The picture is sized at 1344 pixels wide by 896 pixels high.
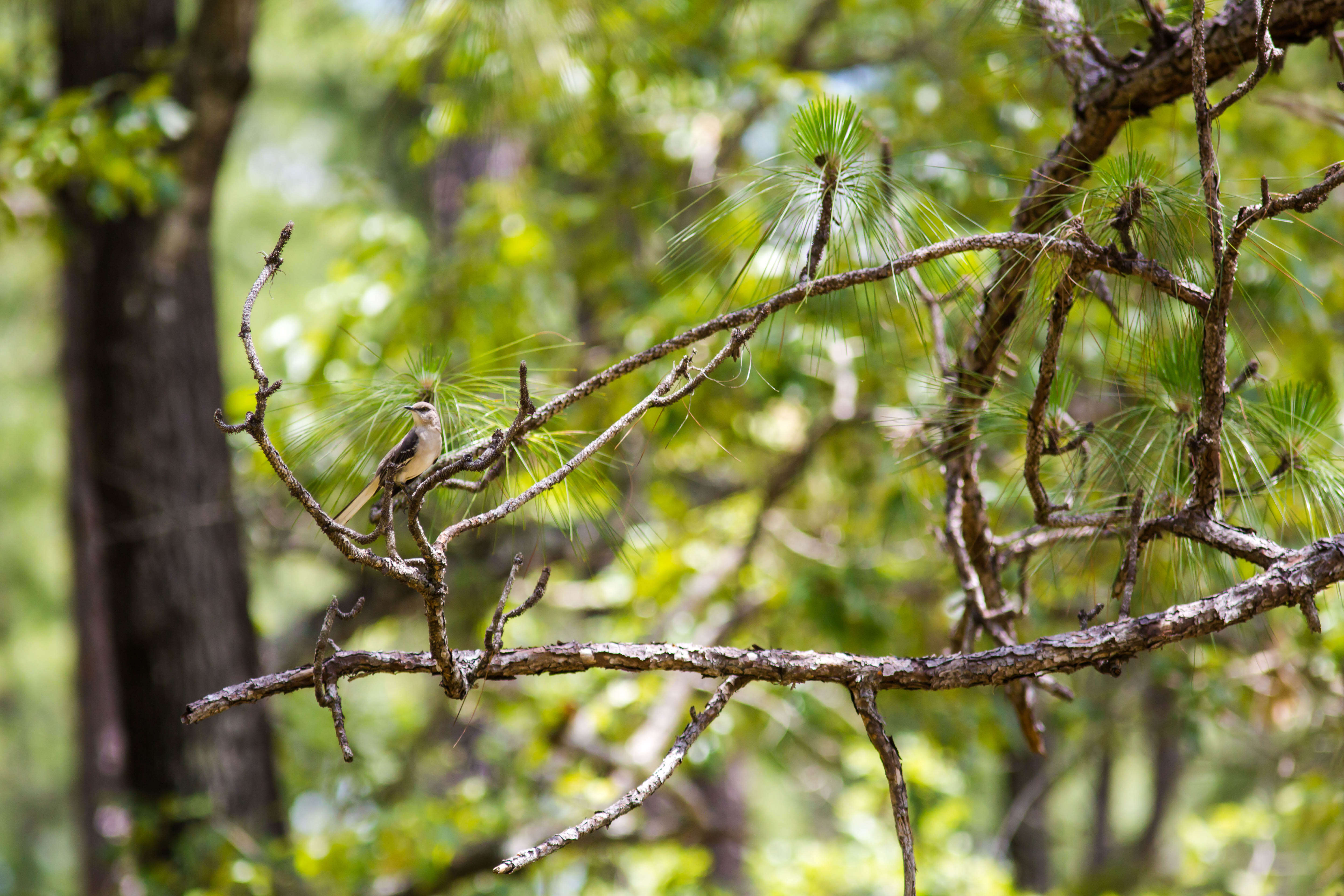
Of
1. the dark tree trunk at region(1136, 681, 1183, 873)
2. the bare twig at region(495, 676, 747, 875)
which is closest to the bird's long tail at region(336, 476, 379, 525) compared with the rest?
the bare twig at region(495, 676, 747, 875)

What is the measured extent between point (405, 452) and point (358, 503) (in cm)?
12

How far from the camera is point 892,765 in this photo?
2.96 feet

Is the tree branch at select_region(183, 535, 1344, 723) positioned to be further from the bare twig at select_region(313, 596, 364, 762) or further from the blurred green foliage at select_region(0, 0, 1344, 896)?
the blurred green foliage at select_region(0, 0, 1344, 896)

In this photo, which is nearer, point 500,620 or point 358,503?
point 500,620

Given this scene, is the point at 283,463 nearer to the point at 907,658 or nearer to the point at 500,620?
the point at 500,620

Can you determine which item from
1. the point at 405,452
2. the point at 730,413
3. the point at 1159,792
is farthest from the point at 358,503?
the point at 1159,792

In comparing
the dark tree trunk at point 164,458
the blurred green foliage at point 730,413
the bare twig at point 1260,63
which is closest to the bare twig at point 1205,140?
the bare twig at point 1260,63

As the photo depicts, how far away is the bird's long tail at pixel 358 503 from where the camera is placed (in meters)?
0.99

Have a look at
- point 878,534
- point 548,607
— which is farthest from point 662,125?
point 548,607

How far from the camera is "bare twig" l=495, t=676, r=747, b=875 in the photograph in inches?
29.9

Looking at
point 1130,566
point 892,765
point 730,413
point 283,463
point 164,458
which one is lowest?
point 892,765

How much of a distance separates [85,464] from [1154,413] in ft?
11.3

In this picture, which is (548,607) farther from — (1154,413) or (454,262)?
(1154,413)

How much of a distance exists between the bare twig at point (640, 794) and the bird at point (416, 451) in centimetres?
37
